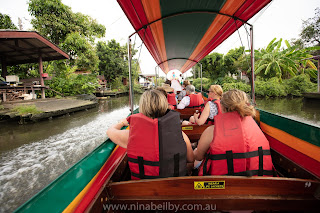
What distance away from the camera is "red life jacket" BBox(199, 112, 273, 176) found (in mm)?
1244

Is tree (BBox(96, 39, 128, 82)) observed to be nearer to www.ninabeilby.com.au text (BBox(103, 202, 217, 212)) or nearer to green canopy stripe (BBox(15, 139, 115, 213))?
green canopy stripe (BBox(15, 139, 115, 213))

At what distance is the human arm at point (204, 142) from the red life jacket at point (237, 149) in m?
0.09

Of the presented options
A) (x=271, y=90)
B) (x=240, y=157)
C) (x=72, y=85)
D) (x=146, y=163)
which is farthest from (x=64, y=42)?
(x=271, y=90)

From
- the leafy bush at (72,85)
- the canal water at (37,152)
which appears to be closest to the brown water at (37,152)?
the canal water at (37,152)

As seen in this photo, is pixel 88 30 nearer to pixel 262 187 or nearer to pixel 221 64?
pixel 221 64

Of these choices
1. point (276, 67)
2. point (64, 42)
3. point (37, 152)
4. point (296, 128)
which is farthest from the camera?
point (276, 67)

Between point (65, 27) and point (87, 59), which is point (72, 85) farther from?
point (65, 27)

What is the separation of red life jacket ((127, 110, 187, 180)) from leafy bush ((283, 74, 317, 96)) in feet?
62.6

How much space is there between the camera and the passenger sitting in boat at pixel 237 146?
1.24 metres

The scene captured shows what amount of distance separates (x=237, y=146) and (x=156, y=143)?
2.01 ft

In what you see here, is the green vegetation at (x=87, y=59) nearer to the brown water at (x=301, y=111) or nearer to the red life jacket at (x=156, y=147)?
the brown water at (x=301, y=111)

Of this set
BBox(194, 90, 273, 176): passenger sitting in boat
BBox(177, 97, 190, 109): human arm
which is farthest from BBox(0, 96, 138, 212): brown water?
BBox(194, 90, 273, 176): passenger sitting in boat

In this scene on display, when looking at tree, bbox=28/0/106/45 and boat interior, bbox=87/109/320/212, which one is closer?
boat interior, bbox=87/109/320/212

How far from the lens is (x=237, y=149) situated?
1.24m
